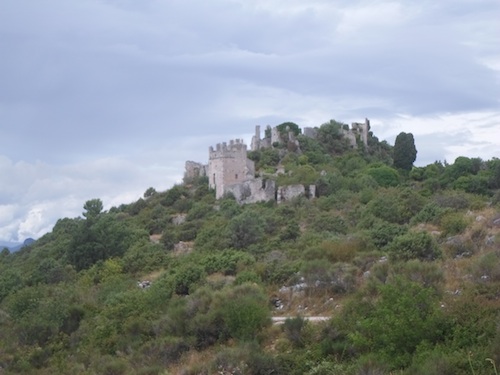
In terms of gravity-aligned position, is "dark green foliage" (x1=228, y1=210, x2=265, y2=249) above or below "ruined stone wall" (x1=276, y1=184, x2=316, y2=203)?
below

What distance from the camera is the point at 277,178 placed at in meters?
51.3

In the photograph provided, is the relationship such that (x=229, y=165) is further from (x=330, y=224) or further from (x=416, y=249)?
(x=416, y=249)

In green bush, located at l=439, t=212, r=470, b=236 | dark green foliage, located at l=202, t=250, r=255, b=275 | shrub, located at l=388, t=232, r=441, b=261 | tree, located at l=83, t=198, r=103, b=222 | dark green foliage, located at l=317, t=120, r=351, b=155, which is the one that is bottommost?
dark green foliage, located at l=202, t=250, r=255, b=275

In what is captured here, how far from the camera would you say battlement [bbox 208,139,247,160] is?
173 feet

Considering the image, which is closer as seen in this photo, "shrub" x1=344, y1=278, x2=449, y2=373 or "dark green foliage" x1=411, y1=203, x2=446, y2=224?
"shrub" x1=344, y1=278, x2=449, y2=373

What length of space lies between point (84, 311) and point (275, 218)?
59.1ft

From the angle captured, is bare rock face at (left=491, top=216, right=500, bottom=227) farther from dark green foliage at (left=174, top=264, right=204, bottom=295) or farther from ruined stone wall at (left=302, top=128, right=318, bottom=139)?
ruined stone wall at (left=302, top=128, right=318, bottom=139)

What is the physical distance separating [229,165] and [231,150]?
1.22 meters

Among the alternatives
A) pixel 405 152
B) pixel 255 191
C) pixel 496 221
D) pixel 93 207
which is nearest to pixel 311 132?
pixel 405 152

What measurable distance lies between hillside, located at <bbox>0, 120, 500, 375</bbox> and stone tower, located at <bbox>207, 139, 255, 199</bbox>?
4.61 meters

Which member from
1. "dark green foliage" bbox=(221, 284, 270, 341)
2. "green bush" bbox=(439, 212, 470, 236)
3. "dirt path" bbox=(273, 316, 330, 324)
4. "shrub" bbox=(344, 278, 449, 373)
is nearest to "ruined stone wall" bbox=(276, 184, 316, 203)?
"green bush" bbox=(439, 212, 470, 236)

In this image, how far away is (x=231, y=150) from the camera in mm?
52656

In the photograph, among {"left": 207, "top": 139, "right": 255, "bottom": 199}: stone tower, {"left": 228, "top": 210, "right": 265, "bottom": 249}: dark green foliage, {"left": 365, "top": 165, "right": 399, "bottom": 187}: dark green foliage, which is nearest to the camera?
{"left": 228, "top": 210, "right": 265, "bottom": 249}: dark green foliage

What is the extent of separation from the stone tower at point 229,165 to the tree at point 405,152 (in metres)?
13.8
